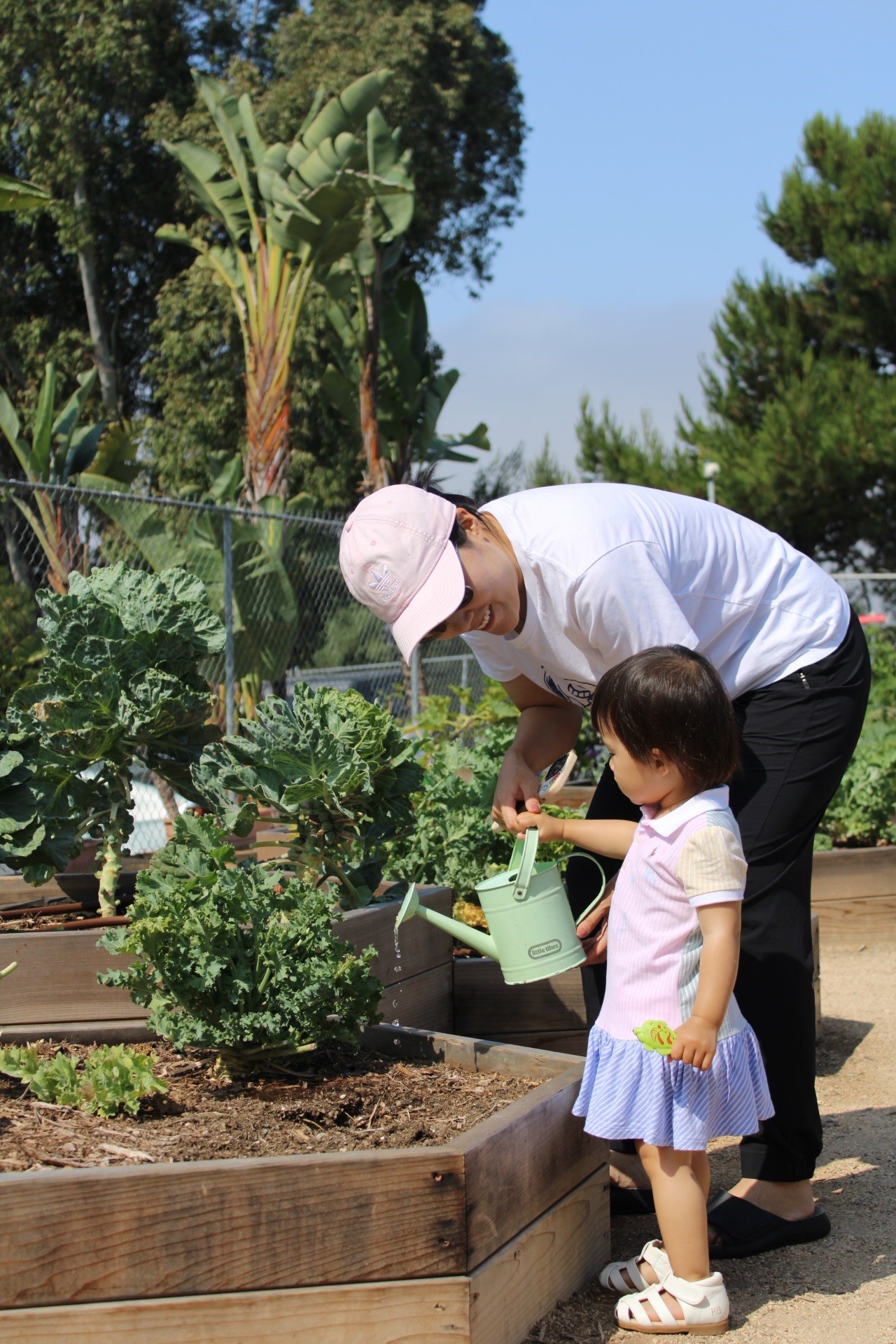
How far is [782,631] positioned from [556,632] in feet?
1.47

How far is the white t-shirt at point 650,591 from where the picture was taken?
2.02 metres

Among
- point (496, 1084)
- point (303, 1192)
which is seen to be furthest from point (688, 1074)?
point (303, 1192)

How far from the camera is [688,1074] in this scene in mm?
1942

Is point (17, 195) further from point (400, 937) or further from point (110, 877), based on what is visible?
point (400, 937)

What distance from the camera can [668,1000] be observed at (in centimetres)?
197

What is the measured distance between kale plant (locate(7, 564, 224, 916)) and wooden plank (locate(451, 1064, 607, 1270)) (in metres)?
1.27

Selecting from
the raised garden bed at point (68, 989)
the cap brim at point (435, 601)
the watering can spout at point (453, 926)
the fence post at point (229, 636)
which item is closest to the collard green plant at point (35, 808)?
the raised garden bed at point (68, 989)

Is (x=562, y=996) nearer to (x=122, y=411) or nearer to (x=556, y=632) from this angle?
(x=556, y=632)

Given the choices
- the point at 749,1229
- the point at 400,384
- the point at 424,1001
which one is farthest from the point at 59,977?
the point at 400,384

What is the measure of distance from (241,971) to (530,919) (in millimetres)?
510

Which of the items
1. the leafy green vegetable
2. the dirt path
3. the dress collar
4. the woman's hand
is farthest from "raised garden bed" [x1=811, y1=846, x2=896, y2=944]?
the leafy green vegetable

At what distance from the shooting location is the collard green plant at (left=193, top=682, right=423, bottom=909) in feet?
8.36

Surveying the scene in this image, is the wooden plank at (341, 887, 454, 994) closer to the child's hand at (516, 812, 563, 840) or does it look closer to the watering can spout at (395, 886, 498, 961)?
the watering can spout at (395, 886, 498, 961)

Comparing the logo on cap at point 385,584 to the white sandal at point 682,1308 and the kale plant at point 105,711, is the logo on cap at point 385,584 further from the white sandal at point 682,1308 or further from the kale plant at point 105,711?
the white sandal at point 682,1308
